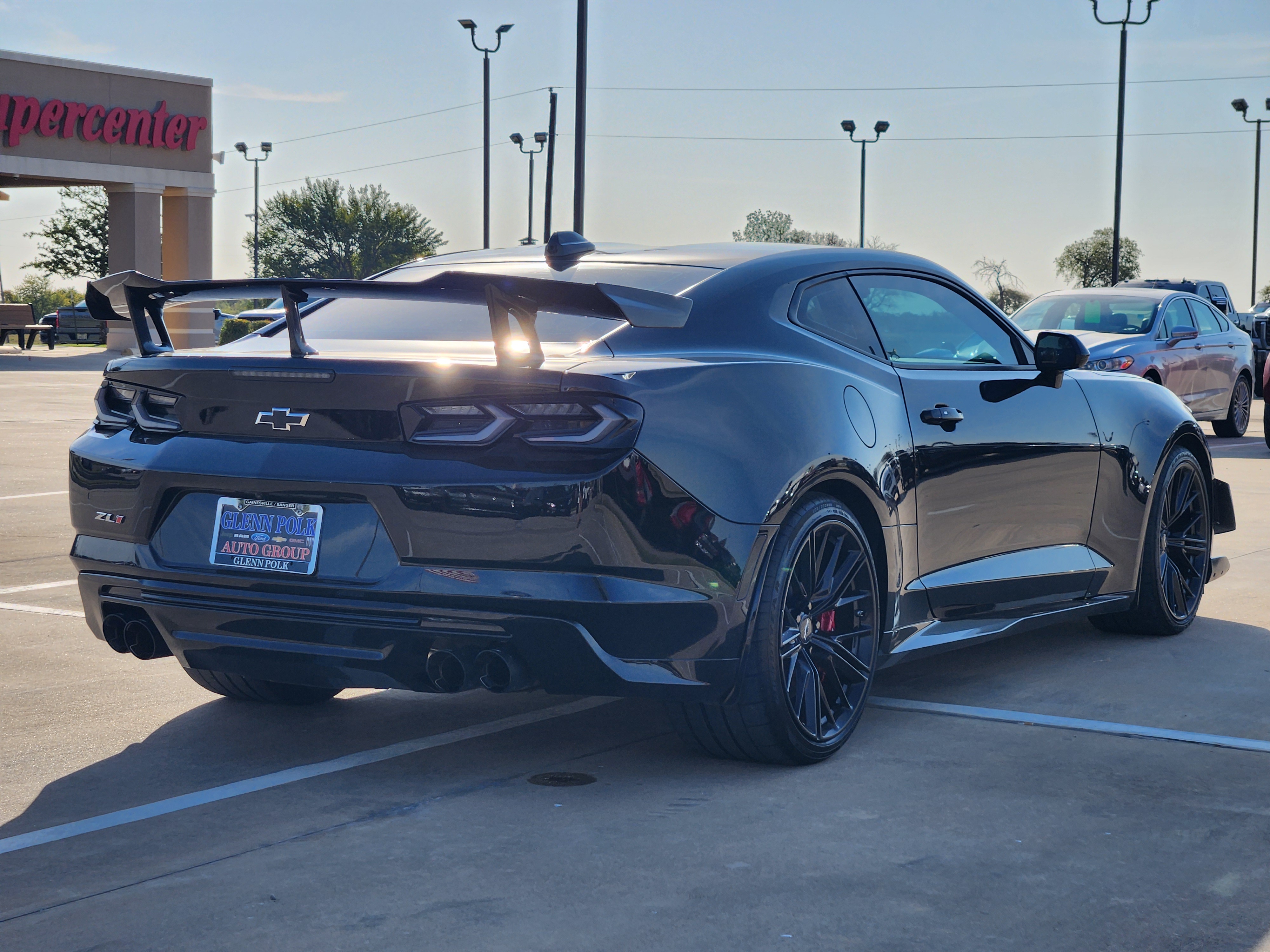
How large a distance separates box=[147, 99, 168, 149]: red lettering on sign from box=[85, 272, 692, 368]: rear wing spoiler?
130ft

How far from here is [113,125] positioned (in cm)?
4044

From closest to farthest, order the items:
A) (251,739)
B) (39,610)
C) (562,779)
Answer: (562,779) → (251,739) → (39,610)

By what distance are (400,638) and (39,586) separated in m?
3.94

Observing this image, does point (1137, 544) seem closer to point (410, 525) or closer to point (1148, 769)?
point (1148, 769)

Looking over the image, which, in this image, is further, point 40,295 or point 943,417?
point 40,295

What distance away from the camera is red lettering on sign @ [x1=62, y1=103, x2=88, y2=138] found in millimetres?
39562

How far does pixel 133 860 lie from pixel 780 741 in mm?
1655

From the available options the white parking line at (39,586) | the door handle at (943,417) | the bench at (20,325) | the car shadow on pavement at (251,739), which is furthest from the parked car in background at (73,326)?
the door handle at (943,417)

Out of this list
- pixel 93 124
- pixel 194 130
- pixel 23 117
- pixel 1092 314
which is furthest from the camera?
pixel 194 130

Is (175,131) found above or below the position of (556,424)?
above

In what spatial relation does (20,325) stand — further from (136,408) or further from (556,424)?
(556,424)

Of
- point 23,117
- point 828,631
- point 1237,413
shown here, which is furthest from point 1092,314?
point 23,117

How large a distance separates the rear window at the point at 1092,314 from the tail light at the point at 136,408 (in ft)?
42.6

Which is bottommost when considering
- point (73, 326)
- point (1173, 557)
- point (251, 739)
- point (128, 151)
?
point (251, 739)
